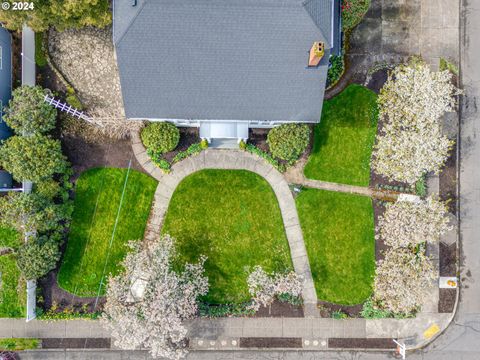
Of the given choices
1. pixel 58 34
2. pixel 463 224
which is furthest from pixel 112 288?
pixel 463 224

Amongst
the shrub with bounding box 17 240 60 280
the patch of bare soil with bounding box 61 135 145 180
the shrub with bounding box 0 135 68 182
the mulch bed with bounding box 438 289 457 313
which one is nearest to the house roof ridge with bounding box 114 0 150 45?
the patch of bare soil with bounding box 61 135 145 180

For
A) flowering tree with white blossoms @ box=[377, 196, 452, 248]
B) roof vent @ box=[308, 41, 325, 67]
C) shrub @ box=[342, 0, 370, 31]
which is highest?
shrub @ box=[342, 0, 370, 31]

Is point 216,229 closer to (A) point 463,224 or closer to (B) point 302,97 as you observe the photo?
(B) point 302,97

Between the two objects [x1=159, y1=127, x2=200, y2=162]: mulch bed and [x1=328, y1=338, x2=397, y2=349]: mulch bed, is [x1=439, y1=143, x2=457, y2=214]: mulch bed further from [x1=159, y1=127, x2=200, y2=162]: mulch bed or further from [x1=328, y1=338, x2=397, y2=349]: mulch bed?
[x1=159, y1=127, x2=200, y2=162]: mulch bed

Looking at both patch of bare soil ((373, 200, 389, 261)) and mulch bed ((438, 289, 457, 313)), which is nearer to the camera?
patch of bare soil ((373, 200, 389, 261))

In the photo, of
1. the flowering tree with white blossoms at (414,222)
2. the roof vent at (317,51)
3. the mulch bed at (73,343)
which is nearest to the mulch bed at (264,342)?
the mulch bed at (73,343)
